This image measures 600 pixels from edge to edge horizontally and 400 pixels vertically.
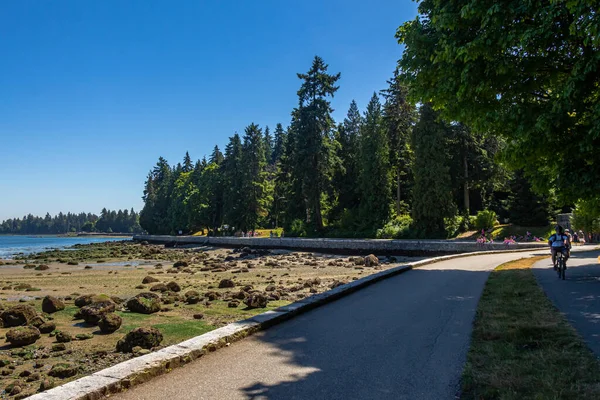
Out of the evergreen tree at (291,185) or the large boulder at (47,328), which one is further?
the evergreen tree at (291,185)

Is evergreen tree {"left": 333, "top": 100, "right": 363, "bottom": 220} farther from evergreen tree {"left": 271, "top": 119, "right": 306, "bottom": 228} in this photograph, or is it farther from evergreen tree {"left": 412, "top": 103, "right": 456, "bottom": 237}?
evergreen tree {"left": 412, "top": 103, "right": 456, "bottom": 237}

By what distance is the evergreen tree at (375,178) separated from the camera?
49.0 meters

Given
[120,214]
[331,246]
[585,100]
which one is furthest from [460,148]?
[120,214]

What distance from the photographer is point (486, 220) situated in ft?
129

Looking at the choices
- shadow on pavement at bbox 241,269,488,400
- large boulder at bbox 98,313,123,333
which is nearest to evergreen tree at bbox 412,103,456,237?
shadow on pavement at bbox 241,269,488,400

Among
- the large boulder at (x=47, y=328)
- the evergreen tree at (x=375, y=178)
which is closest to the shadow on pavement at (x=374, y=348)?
the large boulder at (x=47, y=328)

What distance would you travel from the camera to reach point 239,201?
214 feet

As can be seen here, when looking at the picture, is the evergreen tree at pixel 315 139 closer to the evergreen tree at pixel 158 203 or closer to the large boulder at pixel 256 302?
the large boulder at pixel 256 302

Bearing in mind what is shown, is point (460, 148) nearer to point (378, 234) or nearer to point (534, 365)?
point (378, 234)

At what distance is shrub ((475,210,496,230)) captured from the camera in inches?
1547

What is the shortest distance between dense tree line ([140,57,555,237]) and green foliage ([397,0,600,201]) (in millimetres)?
23657

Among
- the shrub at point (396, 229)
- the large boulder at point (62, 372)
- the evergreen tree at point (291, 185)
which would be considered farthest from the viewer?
the evergreen tree at point (291, 185)

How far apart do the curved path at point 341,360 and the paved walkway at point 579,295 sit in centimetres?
169

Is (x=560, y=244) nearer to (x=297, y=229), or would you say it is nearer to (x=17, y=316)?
(x=17, y=316)
